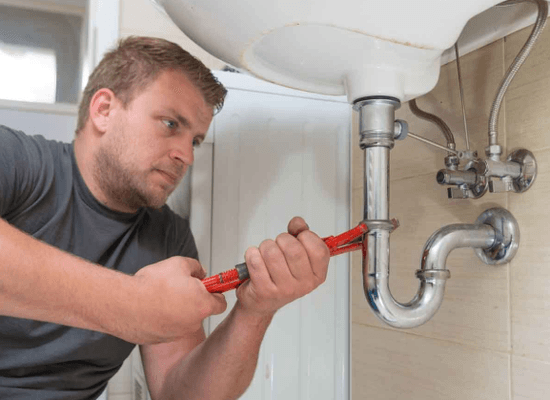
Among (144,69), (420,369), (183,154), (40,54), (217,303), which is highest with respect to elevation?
(40,54)

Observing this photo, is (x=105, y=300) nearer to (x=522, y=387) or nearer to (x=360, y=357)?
(x=522, y=387)

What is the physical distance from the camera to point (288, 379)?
42.1 inches

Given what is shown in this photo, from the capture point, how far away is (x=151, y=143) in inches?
35.2

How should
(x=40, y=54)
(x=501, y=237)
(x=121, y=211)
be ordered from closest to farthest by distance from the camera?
(x=501, y=237), (x=121, y=211), (x=40, y=54)

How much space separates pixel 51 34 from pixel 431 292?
3.55 feet

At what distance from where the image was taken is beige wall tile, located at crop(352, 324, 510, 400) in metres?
0.76

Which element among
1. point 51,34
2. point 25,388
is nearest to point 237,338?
point 25,388

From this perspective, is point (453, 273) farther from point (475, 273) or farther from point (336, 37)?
point (336, 37)

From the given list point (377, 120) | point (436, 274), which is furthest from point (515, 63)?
point (436, 274)

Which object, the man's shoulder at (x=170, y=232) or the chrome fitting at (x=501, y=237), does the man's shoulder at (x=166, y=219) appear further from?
the chrome fitting at (x=501, y=237)

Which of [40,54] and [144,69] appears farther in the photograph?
[40,54]

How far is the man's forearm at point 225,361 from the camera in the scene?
82 centimetres

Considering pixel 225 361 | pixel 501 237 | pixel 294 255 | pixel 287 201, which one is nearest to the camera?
pixel 294 255

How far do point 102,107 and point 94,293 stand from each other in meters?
0.50
